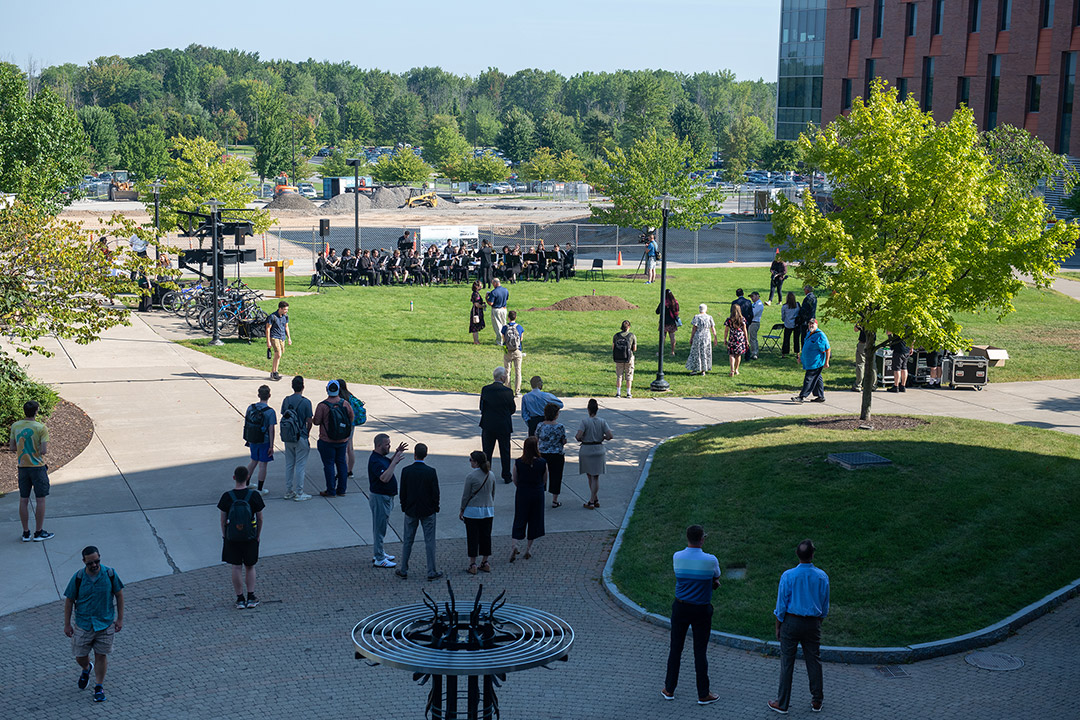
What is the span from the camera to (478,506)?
11609 mm

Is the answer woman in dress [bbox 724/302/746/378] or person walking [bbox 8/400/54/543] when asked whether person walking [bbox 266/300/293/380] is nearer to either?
person walking [bbox 8/400/54/543]

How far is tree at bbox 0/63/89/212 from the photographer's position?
107 feet

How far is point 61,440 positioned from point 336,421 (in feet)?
19.0

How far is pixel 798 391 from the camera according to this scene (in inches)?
879

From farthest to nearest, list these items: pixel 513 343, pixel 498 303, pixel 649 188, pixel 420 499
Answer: pixel 649 188 → pixel 498 303 → pixel 513 343 → pixel 420 499

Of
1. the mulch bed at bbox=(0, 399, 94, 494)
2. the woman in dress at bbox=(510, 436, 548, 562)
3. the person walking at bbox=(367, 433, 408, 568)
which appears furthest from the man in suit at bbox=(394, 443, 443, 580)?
the mulch bed at bbox=(0, 399, 94, 494)

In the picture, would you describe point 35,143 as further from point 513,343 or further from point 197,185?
point 513,343

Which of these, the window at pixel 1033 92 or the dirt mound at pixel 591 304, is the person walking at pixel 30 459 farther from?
the window at pixel 1033 92

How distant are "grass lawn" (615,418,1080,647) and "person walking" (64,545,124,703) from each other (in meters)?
5.28

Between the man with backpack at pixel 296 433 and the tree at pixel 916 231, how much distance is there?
8118 mm

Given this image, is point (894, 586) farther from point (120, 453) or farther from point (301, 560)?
point (120, 453)

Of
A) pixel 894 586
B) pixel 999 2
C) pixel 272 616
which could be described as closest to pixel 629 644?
pixel 894 586

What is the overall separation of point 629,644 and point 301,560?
14.0 ft

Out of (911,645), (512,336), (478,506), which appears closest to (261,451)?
(478,506)
